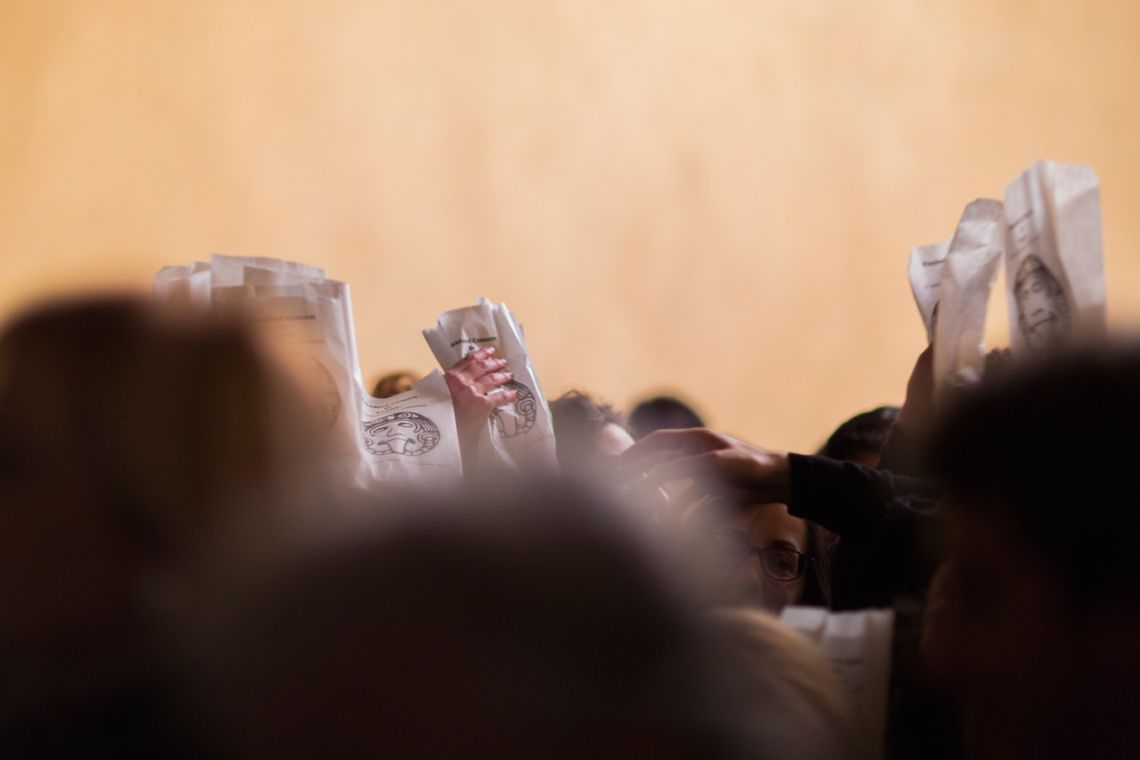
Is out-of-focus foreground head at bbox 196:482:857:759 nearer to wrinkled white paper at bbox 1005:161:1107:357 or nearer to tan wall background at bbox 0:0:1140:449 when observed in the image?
wrinkled white paper at bbox 1005:161:1107:357

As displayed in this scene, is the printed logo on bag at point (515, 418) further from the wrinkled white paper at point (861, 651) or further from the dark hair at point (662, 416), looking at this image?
the dark hair at point (662, 416)

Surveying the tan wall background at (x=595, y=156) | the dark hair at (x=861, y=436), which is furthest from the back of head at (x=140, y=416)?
the tan wall background at (x=595, y=156)

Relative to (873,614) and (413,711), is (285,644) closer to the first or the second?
(413,711)

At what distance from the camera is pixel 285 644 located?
0.99ft

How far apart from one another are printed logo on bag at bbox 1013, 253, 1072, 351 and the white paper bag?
1.37ft

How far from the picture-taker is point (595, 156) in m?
2.15

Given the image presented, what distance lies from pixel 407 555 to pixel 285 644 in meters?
0.04

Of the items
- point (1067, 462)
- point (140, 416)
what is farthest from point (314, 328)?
point (1067, 462)

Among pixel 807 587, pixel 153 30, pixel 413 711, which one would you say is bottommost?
pixel 807 587

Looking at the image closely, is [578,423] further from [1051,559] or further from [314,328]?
[1051,559]

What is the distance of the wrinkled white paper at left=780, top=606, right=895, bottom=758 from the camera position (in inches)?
17.4

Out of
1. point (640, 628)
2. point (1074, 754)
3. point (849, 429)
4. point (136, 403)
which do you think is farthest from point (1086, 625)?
point (849, 429)

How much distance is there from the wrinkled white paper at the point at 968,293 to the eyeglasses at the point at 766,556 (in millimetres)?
213

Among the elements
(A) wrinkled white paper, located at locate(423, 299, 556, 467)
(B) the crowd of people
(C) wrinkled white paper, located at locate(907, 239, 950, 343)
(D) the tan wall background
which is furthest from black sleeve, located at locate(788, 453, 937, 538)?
(D) the tan wall background
